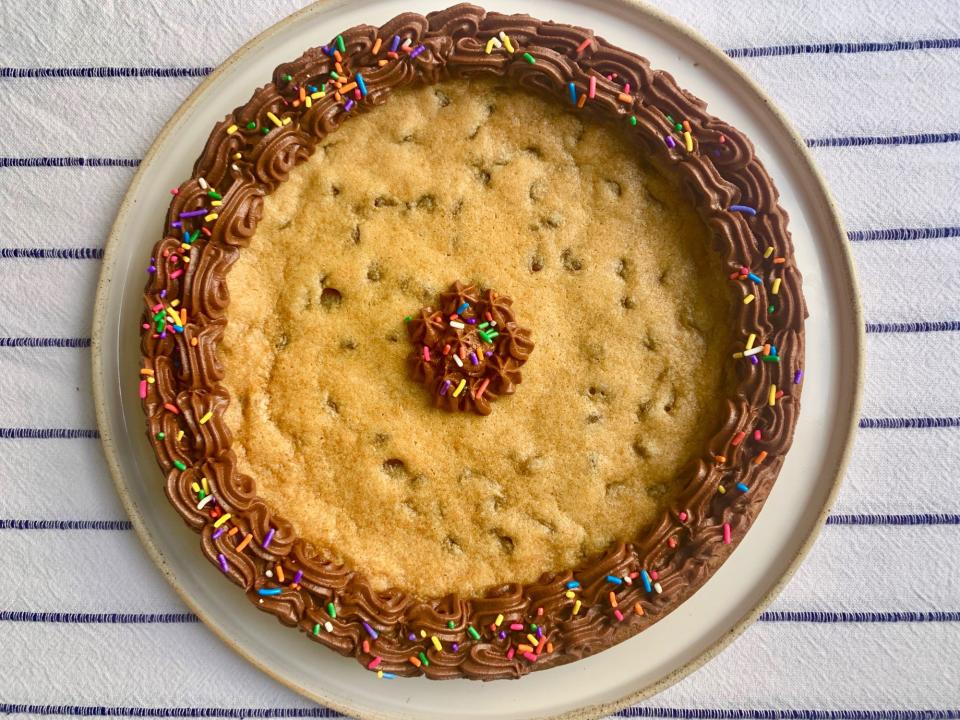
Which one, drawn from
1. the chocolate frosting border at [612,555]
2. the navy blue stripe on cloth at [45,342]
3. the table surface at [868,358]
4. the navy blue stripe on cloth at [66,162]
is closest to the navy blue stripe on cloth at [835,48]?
the table surface at [868,358]

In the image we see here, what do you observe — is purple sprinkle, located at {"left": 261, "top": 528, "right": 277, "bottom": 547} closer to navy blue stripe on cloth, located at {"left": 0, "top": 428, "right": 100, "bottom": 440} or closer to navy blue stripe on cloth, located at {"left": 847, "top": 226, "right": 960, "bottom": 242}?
navy blue stripe on cloth, located at {"left": 0, "top": 428, "right": 100, "bottom": 440}

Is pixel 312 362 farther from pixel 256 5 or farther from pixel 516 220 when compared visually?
pixel 256 5

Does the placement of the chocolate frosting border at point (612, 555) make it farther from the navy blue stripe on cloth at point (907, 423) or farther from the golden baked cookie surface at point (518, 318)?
the navy blue stripe on cloth at point (907, 423)

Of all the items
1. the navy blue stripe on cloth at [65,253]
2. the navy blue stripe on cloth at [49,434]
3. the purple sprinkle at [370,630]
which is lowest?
the purple sprinkle at [370,630]

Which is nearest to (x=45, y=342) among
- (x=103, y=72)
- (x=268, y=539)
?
(x=103, y=72)

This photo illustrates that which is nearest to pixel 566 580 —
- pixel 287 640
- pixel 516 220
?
pixel 287 640

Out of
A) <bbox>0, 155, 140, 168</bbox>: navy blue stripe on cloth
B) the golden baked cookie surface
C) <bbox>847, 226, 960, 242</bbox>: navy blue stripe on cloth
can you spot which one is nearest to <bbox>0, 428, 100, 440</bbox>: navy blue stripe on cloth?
the golden baked cookie surface

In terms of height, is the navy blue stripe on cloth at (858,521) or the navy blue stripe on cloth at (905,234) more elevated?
the navy blue stripe on cloth at (905,234)
